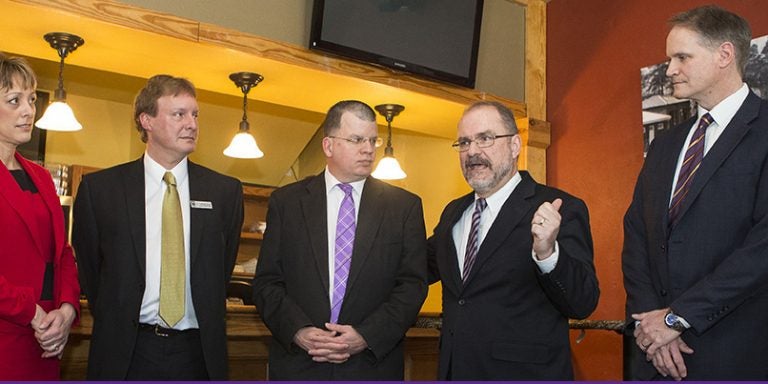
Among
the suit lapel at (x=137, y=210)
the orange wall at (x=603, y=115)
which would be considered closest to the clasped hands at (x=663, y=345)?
the suit lapel at (x=137, y=210)

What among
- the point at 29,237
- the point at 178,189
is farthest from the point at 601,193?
the point at 29,237

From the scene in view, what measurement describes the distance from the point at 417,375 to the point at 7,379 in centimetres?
181

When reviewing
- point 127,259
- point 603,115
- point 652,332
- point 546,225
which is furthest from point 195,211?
point 603,115

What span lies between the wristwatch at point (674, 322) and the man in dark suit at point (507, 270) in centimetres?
24

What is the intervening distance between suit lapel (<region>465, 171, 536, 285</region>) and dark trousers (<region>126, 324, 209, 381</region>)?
0.91m

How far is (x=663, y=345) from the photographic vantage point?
2.29 m

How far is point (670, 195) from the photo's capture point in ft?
8.23

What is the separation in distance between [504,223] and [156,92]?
134 cm

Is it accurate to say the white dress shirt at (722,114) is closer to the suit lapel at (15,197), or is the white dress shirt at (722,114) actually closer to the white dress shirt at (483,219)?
the white dress shirt at (483,219)

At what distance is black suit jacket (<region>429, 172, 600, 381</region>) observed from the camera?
7.91 feet

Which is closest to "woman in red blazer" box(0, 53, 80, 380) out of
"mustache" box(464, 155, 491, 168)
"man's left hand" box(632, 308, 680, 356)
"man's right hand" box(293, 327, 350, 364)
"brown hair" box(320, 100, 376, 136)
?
"man's right hand" box(293, 327, 350, 364)

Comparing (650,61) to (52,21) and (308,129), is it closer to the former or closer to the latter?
(52,21)

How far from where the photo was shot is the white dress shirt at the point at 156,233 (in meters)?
2.59

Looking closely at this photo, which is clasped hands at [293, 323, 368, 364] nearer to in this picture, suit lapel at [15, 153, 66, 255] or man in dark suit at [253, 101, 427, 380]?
man in dark suit at [253, 101, 427, 380]
